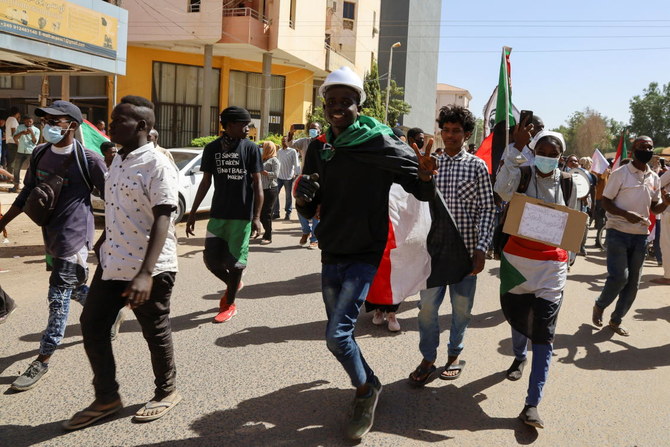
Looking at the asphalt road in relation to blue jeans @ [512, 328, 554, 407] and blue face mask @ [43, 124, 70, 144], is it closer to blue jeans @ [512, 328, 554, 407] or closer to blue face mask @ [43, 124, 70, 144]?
blue jeans @ [512, 328, 554, 407]

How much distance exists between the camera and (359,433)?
3.35 meters

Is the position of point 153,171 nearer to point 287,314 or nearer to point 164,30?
point 287,314

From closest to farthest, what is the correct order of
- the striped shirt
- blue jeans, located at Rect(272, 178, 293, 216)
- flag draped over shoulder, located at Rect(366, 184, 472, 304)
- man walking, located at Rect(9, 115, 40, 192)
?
flag draped over shoulder, located at Rect(366, 184, 472, 304), the striped shirt, blue jeans, located at Rect(272, 178, 293, 216), man walking, located at Rect(9, 115, 40, 192)

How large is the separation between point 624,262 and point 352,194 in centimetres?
378

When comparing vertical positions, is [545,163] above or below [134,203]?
above

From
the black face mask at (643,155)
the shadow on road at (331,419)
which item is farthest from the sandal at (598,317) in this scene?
the shadow on road at (331,419)

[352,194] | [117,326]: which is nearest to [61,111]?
[117,326]

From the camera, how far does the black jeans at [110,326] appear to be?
11.1ft

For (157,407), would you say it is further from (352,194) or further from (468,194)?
(468,194)

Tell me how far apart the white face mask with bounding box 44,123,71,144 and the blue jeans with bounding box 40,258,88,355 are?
86cm

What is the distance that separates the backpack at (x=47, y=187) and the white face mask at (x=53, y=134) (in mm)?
121

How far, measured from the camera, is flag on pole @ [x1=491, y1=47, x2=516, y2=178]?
A: 183 inches

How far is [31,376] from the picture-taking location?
393cm

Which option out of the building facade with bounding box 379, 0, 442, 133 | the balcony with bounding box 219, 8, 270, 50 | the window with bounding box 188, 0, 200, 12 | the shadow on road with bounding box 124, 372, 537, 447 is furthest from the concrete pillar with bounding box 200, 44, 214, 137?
the building facade with bounding box 379, 0, 442, 133
